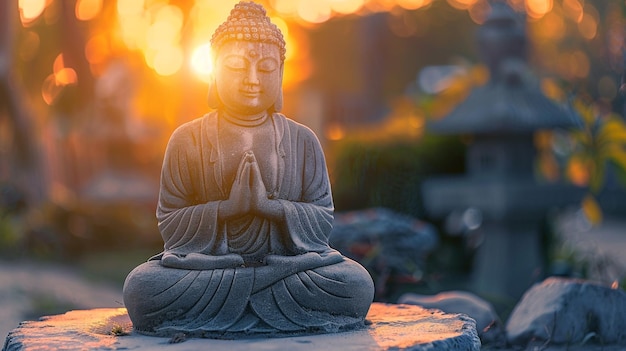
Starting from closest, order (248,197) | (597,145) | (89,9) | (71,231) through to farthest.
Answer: (248,197), (597,145), (71,231), (89,9)

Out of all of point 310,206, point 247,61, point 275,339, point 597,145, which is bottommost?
point 275,339

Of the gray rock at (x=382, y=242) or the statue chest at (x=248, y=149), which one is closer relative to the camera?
the statue chest at (x=248, y=149)

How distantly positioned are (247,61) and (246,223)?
1.09m

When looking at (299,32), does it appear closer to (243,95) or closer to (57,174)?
(57,174)

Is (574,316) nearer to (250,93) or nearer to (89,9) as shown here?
(250,93)

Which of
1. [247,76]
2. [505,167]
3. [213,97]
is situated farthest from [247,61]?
[505,167]

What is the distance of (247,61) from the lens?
6.49 m

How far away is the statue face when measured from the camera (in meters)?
6.48

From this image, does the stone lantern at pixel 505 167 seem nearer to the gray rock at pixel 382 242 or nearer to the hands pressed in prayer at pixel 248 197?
the gray rock at pixel 382 242

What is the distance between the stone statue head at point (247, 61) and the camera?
6477 mm

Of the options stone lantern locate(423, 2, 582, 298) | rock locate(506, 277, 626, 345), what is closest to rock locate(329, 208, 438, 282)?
stone lantern locate(423, 2, 582, 298)

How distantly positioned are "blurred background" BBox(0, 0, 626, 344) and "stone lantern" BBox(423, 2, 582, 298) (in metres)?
0.34

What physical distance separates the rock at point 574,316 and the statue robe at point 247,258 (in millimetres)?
2185

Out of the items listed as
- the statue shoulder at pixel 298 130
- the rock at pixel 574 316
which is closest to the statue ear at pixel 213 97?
the statue shoulder at pixel 298 130
